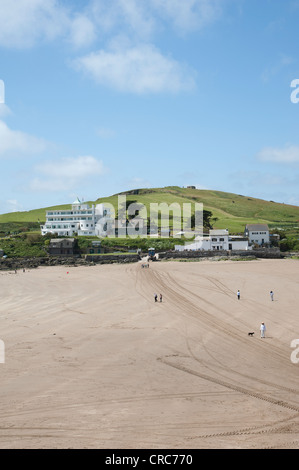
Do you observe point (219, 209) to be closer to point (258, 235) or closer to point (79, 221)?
point (79, 221)

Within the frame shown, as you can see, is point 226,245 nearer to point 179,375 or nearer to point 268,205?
point 179,375

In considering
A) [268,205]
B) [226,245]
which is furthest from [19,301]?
[268,205]

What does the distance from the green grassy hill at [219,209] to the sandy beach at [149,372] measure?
8400 cm

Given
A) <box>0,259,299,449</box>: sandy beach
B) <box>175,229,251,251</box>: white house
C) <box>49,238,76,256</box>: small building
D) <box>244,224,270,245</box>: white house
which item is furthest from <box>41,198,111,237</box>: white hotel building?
<box>0,259,299,449</box>: sandy beach

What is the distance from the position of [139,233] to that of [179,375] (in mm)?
81615

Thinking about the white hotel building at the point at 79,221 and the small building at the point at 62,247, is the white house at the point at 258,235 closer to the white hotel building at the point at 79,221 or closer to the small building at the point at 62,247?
the white hotel building at the point at 79,221

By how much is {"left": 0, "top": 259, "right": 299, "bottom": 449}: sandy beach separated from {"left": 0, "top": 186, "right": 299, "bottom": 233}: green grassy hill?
84001 mm

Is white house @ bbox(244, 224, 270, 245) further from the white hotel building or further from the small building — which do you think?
the small building

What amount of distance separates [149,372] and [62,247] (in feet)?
204

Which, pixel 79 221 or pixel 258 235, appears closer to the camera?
pixel 258 235

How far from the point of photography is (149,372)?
15930 mm

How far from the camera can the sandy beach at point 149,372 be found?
11.0 m

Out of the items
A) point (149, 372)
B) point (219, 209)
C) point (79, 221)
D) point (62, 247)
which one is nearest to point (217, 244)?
point (62, 247)

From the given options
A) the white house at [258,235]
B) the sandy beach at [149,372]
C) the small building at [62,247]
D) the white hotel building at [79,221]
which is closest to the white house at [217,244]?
the white house at [258,235]
